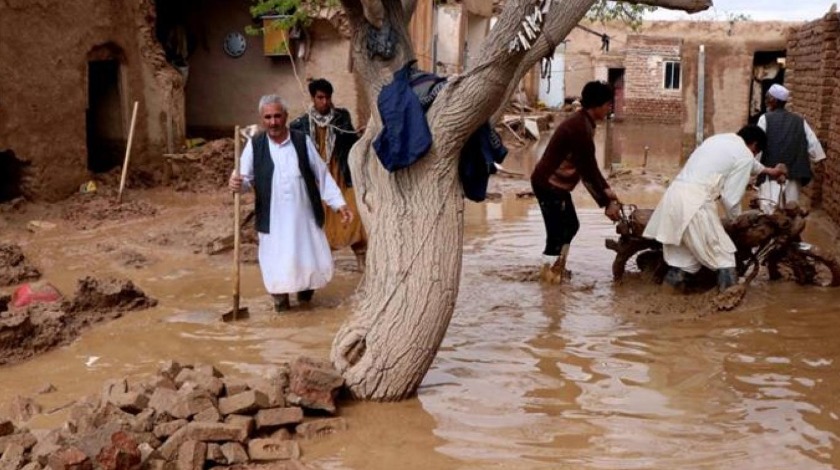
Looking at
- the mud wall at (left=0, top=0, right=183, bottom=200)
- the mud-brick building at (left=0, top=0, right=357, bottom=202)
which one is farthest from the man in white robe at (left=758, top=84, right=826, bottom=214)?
the mud wall at (left=0, top=0, right=183, bottom=200)

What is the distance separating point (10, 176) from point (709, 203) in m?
8.23

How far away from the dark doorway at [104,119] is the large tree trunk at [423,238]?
28.9ft

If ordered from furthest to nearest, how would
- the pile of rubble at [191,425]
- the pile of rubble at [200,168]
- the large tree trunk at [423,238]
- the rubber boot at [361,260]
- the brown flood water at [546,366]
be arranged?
the pile of rubble at [200,168] < the rubber boot at [361,260] < the large tree trunk at [423,238] < the brown flood water at [546,366] < the pile of rubble at [191,425]

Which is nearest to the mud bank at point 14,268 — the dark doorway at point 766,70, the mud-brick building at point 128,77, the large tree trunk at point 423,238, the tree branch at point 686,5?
the mud-brick building at point 128,77

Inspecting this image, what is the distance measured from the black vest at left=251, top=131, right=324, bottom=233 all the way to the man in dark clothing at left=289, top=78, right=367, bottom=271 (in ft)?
3.96

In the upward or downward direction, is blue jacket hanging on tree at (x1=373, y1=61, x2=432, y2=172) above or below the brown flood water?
above

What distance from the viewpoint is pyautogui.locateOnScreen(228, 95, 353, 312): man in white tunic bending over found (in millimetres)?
6617

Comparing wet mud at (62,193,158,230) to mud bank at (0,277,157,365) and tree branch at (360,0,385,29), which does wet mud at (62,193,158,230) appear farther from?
tree branch at (360,0,385,29)

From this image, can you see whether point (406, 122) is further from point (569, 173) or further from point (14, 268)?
point (14, 268)

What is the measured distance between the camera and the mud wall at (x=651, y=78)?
2888cm

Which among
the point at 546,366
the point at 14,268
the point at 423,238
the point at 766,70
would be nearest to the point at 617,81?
the point at 766,70

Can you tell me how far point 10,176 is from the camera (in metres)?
11.2

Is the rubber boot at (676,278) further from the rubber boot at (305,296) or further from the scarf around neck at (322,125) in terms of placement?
the scarf around neck at (322,125)

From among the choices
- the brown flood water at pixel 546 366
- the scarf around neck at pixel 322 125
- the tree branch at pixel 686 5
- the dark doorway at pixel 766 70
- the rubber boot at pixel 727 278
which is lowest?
the brown flood water at pixel 546 366
